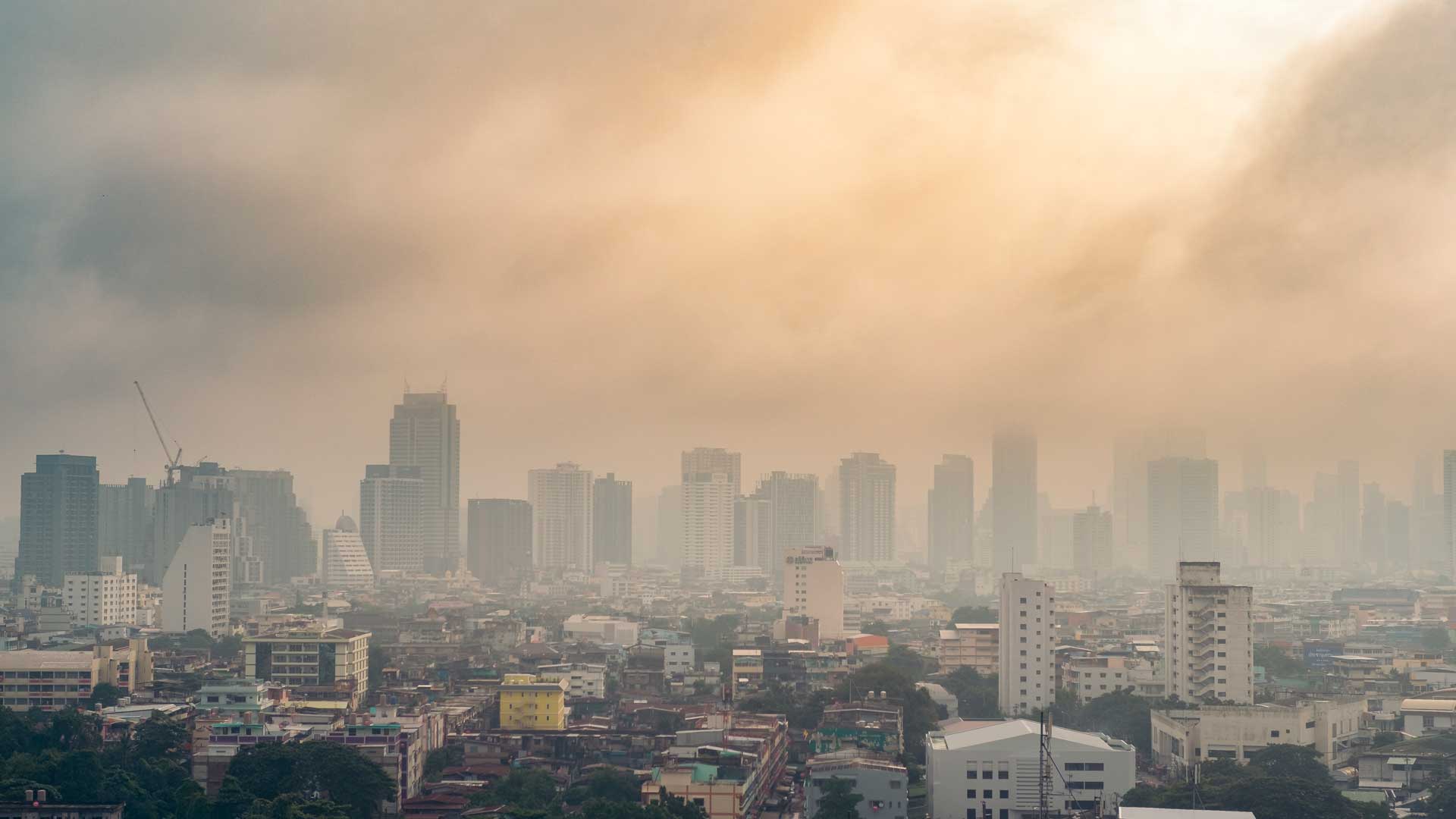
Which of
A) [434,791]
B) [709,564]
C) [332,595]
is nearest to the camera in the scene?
[434,791]

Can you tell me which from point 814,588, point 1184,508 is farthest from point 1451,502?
point 814,588

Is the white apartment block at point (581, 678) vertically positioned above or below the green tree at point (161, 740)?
below

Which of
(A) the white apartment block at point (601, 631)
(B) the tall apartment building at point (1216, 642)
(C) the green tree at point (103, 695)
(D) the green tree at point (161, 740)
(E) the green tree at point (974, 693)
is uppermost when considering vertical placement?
(B) the tall apartment building at point (1216, 642)

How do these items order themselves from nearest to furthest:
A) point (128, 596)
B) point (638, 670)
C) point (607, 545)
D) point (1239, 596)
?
point (1239, 596) → point (638, 670) → point (128, 596) → point (607, 545)

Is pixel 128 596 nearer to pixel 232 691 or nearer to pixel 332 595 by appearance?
pixel 332 595

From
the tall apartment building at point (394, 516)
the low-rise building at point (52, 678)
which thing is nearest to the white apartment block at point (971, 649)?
the low-rise building at point (52, 678)

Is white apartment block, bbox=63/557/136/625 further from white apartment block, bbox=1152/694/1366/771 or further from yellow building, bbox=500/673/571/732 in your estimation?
white apartment block, bbox=1152/694/1366/771

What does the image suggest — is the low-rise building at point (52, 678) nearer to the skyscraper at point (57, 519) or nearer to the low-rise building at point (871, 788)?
the low-rise building at point (871, 788)

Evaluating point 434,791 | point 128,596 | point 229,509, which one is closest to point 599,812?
point 434,791
